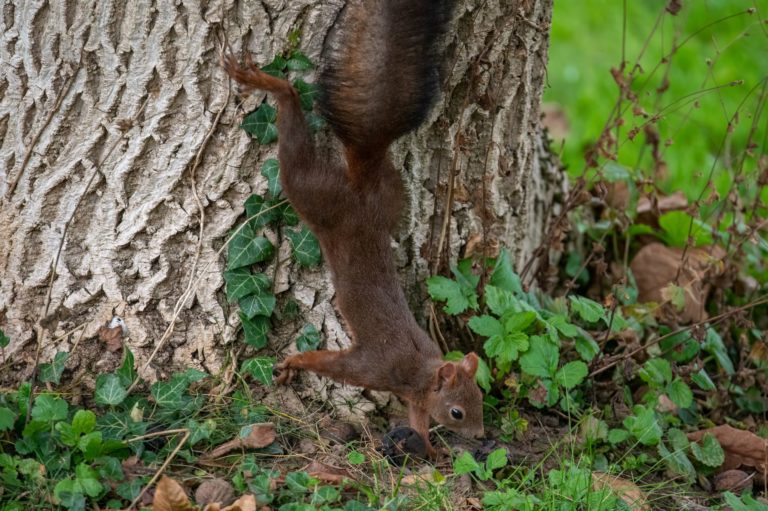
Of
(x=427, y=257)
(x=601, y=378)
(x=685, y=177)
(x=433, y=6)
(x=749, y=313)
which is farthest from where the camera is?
(x=685, y=177)

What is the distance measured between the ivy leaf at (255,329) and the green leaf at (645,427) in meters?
1.11

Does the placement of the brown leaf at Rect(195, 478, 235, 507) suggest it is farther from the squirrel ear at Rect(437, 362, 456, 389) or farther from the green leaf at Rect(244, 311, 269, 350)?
the squirrel ear at Rect(437, 362, 456, 389)

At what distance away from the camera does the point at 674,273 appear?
145 inches

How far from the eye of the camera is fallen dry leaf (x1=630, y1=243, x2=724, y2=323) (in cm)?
347

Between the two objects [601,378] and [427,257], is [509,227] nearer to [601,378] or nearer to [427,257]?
[427,257]

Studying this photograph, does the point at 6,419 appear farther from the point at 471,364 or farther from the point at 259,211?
the point at 471,364

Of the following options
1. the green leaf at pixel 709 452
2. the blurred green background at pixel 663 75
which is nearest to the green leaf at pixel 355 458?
the green leaf at pixel 709 452

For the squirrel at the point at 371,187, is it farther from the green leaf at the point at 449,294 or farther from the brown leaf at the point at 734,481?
the brown leaf at the point at 734,481

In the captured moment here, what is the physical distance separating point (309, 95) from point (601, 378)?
4.54 feet

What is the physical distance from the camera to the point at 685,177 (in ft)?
15.8

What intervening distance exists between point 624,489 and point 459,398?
52 centimetres

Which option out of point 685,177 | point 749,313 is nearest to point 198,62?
point 749,313

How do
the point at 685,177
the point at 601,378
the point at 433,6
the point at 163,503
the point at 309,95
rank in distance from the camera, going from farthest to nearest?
the point at 685,177 → the point at 601,378 → the point at 309,95 → the point at 433,6 → the point at 163,503

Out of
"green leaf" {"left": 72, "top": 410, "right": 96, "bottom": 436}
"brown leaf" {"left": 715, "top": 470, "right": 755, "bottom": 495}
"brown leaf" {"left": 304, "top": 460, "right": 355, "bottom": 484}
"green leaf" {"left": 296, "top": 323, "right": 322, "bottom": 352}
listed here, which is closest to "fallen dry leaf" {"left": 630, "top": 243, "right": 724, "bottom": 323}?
"brown leaf" {"left": 715, "top": 470, "right": 755, "bottom": 495}
